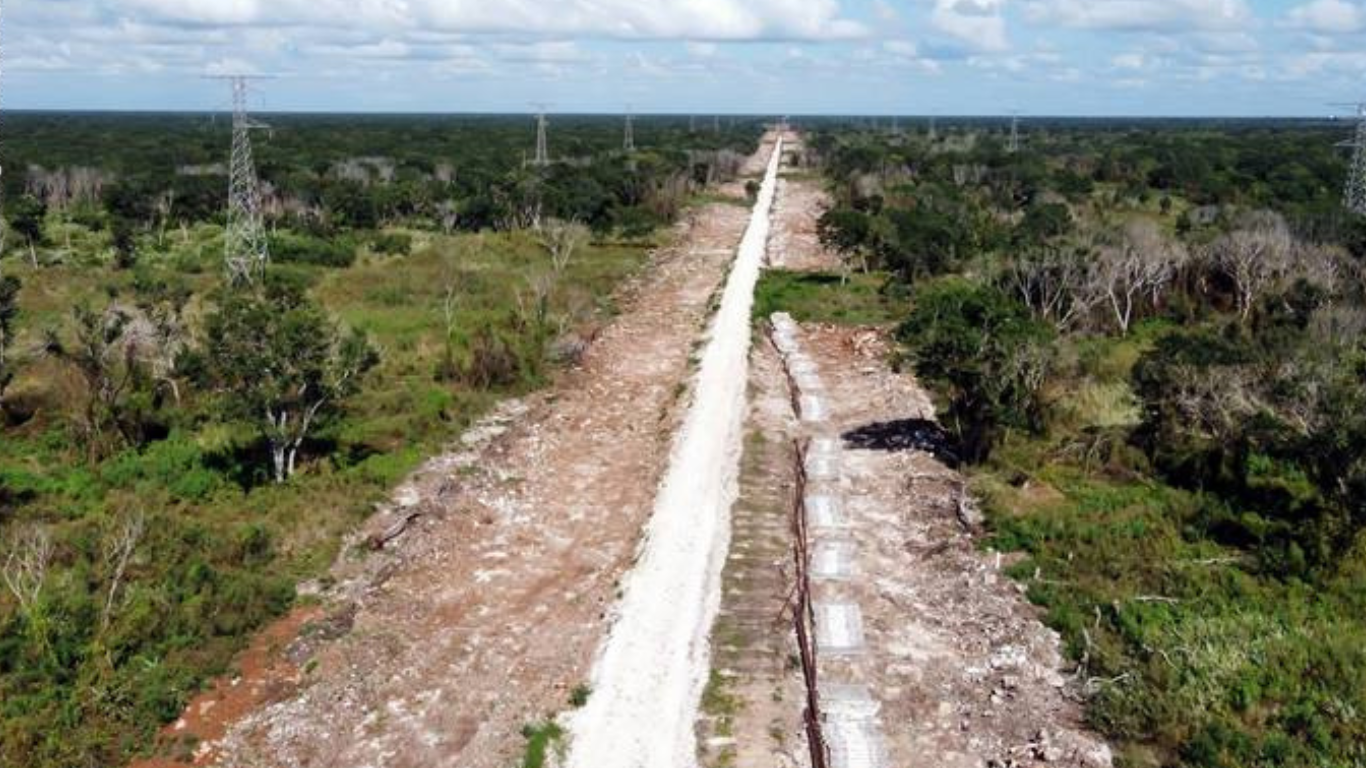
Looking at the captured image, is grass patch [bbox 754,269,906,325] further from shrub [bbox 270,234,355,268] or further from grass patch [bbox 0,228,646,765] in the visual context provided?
shrub [bbox 270,234,355,268]

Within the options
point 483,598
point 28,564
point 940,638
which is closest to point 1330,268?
point 940,638

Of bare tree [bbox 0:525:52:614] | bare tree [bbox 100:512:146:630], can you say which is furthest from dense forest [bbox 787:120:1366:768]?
bare tree [bbox 0:525:52:614]

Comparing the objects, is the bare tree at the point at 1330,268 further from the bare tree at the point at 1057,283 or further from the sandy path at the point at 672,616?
the sandy path at the point at 672,616

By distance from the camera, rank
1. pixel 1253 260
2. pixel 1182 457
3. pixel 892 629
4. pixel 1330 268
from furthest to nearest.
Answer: pixel 1253 260, pixel 1330 268, pixel 1182 457, pixel 892 629

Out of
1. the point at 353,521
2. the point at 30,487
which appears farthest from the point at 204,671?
the point at 30,487

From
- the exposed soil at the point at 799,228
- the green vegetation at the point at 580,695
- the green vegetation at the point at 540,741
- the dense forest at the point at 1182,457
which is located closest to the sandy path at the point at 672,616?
→ the green vegetation at the point at 580,695

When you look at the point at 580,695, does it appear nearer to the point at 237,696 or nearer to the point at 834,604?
the point at 834,604

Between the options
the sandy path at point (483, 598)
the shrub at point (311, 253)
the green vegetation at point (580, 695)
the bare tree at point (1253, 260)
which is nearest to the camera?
the sandy path at point (483, 598)
